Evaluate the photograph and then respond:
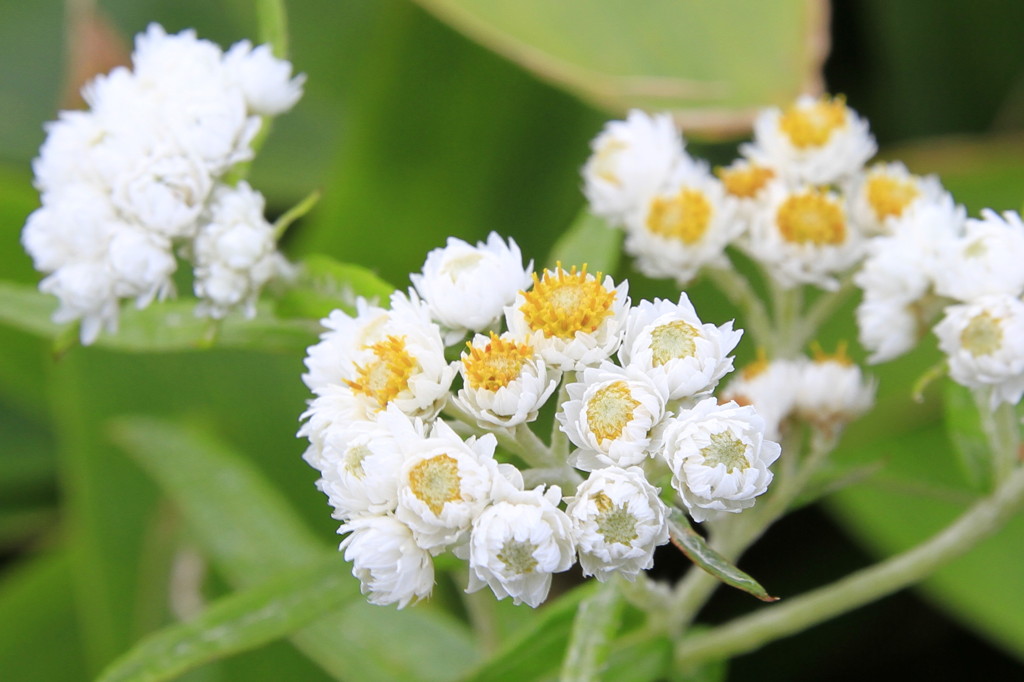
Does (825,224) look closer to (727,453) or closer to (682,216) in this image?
(682,216)

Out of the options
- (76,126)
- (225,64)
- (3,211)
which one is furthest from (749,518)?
(3,211)

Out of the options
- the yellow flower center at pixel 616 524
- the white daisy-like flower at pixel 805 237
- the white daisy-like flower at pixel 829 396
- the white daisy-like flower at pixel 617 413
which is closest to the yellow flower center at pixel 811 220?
the white daisy-like flower at pixel 805 237

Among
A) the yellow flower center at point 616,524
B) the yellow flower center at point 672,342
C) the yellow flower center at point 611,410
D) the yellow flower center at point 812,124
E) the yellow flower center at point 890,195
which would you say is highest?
the yellow flower center at point 812,124

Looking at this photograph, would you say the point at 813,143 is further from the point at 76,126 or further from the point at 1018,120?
the point at 1018,120

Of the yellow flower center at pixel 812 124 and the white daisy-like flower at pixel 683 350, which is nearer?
the white daisy-like flower at pixel 683 350

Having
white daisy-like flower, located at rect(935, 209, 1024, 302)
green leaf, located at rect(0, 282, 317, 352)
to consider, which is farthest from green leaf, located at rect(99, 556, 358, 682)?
white daisy-like flower, located at rect(935, 209, 1024, 302)

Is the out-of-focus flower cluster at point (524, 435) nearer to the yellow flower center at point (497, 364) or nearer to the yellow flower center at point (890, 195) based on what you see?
the yellow flower center at point (497, 364)

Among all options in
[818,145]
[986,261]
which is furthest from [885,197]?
[986,261]
